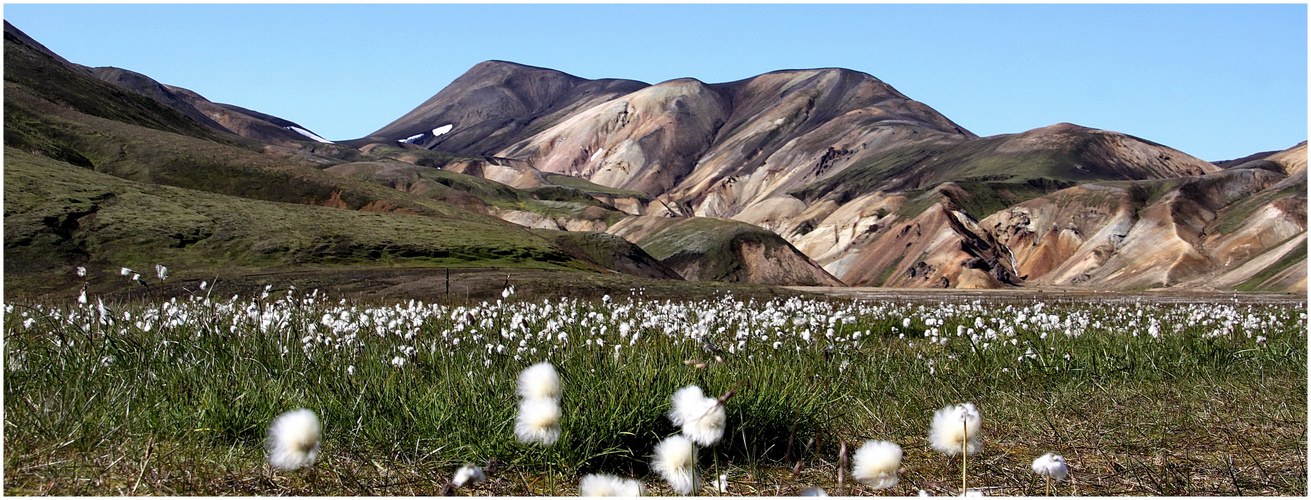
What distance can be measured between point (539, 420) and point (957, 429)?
125cm

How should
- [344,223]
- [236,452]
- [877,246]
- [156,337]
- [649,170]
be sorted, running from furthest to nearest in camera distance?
1. [649,170]
2. [877,246]
3. [344,223]
4. [156,337]
5. [236,452]

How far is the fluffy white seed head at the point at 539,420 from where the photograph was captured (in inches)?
105

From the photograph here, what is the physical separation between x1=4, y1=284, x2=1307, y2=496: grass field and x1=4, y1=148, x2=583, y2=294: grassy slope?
25481mm

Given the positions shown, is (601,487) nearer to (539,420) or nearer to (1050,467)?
(539,420)

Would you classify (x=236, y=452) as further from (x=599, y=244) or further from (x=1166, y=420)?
(x=599, y=244)

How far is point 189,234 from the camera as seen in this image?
35719 millimetres

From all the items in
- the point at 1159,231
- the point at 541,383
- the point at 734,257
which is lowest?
the point at 734,257

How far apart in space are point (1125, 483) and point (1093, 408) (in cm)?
176

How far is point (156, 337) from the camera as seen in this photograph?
5602 mm

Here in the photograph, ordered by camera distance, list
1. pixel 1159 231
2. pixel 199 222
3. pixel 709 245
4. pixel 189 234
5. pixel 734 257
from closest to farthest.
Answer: pixel 189 234, pixel 199 222, pixel 734 257, pixel 709 245, pixel 1159 231

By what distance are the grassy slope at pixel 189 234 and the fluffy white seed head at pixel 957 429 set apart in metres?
29.5

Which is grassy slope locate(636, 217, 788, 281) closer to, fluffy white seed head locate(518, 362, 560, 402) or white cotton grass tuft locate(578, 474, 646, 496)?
fluffy white seed head locate(518, 362, 560, 402)

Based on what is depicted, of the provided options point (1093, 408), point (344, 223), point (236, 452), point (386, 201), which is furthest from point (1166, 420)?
point (386, 201)

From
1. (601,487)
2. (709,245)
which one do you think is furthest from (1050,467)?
(709,245)
